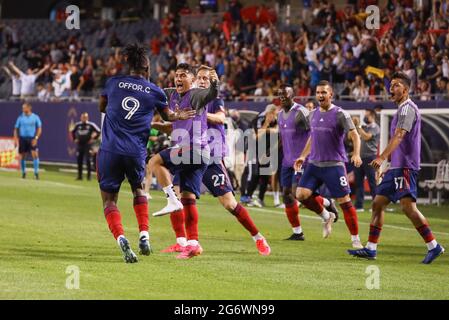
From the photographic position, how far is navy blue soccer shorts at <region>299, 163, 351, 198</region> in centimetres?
1552

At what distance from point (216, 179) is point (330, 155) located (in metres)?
2.24

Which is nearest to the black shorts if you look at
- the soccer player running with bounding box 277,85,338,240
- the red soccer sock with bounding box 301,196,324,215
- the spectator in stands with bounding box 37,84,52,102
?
the spectator in stands with bounding box 37,84,52,102

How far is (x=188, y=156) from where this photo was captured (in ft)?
45.1

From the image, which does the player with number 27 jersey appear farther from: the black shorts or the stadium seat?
the black shorts

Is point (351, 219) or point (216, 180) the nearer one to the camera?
point (216, 180)

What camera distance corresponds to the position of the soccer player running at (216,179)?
14.0 m

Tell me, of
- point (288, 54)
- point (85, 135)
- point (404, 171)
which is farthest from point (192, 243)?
point (288, 54)

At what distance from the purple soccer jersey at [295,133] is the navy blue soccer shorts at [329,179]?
1.73m

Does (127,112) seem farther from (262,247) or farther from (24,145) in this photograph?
(24,145)

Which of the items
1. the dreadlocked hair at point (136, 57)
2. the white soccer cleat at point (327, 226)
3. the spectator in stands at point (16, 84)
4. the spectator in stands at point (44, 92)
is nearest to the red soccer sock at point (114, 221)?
the dreadlocked hair at point (136, 57)

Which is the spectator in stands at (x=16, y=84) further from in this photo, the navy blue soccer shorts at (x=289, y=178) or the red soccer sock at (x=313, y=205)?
the red soccer sock at (x=313, y=205)

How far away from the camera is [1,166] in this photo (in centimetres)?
3866

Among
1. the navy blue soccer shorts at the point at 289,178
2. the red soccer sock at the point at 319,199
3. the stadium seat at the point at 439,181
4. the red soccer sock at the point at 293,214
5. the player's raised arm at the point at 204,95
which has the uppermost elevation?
the player's raised arm at the point at 204,95
